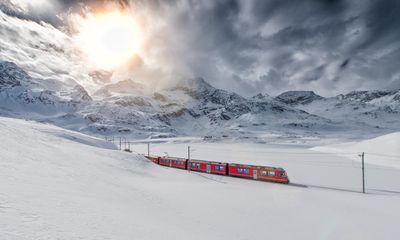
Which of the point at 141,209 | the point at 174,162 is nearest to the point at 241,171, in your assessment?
the point at 174,162

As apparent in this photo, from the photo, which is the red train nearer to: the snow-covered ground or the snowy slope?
the snow-covered ground

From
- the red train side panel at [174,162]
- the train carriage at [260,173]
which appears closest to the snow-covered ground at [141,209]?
the train carriage at [260,173]

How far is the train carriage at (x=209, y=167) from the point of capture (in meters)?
44.0

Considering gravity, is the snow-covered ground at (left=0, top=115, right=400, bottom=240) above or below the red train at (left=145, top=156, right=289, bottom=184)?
above

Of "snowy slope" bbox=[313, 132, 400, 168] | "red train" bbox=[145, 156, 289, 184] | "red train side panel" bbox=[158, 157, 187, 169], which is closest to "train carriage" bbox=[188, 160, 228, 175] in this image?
"red train" bbox=[145, 156, 289, 184]

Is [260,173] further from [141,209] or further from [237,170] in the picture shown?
[141,209]

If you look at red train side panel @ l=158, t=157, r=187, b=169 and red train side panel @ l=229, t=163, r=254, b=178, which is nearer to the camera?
red train side panel @ l=229, t=163, r=254, b=178

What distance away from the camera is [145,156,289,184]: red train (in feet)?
120

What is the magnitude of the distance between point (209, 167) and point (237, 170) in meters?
6.23

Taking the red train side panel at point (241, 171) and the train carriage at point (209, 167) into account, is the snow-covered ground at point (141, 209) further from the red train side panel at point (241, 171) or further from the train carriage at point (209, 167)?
the train carriage at point (209, 167)

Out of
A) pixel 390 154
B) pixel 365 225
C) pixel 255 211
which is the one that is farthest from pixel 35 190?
pixel 390 154

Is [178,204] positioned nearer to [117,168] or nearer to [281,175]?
[117,168]

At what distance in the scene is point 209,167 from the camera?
46031 mm

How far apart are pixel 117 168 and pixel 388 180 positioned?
1602 inches
